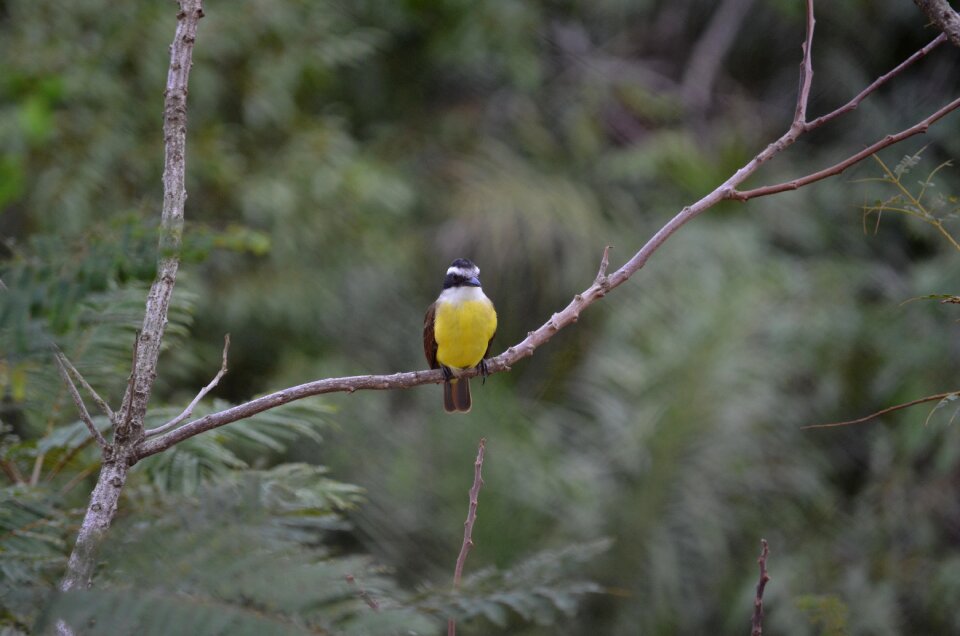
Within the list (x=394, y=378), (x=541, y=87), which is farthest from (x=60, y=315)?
(x=541, y=87)

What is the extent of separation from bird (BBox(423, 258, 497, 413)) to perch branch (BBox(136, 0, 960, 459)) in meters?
1.38

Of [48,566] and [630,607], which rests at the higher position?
[48,566]

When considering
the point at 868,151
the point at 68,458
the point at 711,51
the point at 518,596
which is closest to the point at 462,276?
the point at 68,458

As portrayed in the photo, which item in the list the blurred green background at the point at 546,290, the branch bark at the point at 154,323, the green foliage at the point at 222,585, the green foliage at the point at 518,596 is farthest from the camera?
the blurred green background at the point at 546,290

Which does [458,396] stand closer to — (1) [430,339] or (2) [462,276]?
(1) [430,339]

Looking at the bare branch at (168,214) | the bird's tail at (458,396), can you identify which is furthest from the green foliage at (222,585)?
the bird's tail at (458,396)

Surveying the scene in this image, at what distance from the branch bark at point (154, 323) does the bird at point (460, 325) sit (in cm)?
173

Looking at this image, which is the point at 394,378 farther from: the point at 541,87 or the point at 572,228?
the point at 541,87

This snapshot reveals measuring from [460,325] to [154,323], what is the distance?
1883 millimetres

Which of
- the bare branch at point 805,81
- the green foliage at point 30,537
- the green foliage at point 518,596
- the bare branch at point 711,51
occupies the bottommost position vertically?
the green foliage at point 518,596

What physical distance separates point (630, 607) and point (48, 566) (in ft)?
11.9

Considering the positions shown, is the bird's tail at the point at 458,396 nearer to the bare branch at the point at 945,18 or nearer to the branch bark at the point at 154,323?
the branch bark at the point at 154,323

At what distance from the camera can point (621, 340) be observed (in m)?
6.97

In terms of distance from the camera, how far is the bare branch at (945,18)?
2.09m
